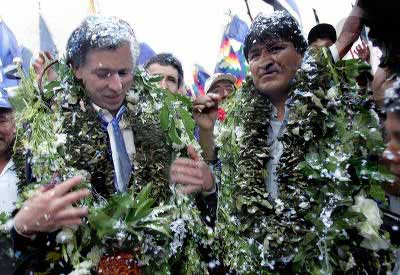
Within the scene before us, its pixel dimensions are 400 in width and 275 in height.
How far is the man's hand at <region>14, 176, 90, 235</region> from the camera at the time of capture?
89.6 inches

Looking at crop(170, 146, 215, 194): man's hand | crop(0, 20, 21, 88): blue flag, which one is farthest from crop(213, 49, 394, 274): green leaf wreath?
crop(0, 20, 21, 88): blue flag

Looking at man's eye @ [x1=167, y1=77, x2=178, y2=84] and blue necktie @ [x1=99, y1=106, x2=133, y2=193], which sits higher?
man's eye @ [x1=167, y1=77, x2=178, y2=84]

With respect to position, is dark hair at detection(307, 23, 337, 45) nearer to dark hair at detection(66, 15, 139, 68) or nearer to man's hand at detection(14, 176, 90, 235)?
dark hair at detection(66, 15, 139, 68)

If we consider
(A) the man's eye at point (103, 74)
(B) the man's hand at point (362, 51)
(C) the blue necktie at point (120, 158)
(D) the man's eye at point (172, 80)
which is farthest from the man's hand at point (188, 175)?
(D) the man's eye at point (172, 80)

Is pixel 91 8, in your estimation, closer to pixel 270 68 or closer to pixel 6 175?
pixel 6 175

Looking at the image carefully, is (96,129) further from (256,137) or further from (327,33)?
(327,33)

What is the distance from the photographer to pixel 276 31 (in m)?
3.16

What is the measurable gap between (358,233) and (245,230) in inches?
24.5

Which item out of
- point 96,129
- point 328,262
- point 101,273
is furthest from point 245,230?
point 96,129

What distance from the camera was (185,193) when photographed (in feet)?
9.39

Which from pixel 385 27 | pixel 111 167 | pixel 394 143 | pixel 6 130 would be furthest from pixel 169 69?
pixel 394 143

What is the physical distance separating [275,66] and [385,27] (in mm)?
1210

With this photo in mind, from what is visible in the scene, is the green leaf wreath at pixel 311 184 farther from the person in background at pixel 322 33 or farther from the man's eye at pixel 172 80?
the man's eye at pixel 172 80

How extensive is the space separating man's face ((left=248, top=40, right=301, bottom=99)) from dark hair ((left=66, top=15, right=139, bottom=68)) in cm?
74
